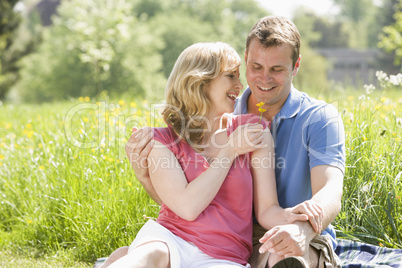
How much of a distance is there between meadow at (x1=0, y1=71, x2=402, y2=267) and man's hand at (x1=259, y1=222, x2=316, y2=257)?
1150 mm

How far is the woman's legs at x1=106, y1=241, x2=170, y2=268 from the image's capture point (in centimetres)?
199

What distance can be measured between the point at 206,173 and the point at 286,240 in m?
0.46

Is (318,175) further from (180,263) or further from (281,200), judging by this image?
(180,263)

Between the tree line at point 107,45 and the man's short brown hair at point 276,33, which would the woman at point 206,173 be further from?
the tree line at point 107,45

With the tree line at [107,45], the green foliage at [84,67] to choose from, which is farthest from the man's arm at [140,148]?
the green foliage at [84,67]

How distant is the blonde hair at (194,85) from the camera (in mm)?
2373

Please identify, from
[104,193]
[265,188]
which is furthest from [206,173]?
[104,193]

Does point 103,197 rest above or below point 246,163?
below

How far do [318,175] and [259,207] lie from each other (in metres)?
0.33

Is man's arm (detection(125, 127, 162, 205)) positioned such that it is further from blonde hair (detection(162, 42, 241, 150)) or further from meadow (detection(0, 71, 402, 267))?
meadow (detection(0, 71, 402, 267))

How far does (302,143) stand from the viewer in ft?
8.21

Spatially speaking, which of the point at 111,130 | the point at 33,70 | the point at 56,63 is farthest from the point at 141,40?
the point at 111,130

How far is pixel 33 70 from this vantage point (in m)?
26.7

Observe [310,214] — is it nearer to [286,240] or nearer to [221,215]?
[286,240]
